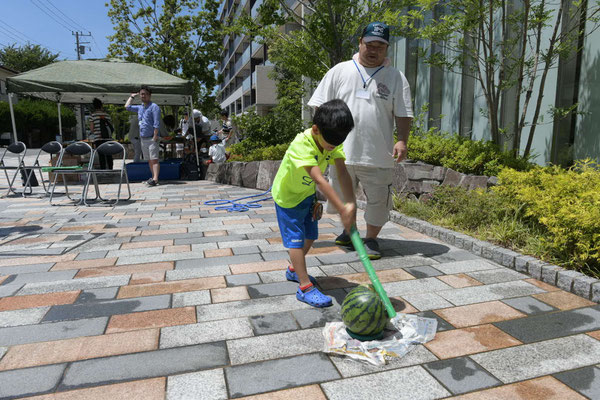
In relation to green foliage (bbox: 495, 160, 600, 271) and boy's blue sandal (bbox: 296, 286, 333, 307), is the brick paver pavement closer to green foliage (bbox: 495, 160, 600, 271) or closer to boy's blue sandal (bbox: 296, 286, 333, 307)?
boy's blue sandal (bbox: 296, 286, 333, 307)

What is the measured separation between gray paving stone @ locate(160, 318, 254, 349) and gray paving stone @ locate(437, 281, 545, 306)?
142cm

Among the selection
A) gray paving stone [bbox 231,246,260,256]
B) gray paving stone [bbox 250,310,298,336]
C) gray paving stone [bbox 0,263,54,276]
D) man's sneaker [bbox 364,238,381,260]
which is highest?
man's sneaker [bbox 364,238,381,260]

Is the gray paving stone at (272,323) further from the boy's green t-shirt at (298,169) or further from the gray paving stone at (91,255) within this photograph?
the gray paving stone at (91,255)

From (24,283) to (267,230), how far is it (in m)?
2.49

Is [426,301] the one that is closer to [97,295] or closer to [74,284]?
[97,295]

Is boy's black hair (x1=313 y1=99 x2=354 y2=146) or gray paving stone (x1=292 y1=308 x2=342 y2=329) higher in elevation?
boy's black hair (x1=313 y1=99 x2=354 y2=146)

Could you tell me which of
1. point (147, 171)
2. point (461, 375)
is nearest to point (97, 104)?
point (147, 171)

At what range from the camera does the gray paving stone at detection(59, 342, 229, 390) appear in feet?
6.44

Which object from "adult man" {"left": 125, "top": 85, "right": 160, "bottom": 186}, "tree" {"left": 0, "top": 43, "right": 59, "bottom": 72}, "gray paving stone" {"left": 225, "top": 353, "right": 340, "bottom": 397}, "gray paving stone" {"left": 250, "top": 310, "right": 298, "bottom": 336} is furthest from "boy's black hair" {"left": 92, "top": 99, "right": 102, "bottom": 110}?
"tree" {"left": 0, "top": 43, "right": 59, "bottom": 72}

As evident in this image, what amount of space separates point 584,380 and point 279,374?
141cm

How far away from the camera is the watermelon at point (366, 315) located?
2191mm

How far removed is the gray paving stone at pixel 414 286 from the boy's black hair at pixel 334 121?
121 cm

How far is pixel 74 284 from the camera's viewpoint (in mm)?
3178

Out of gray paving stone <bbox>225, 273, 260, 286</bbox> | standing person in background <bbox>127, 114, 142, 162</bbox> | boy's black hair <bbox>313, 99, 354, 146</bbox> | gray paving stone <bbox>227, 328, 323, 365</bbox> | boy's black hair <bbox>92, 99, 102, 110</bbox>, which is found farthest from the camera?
standing person in background <bbox>127, 114, 142, 162</bbox>
